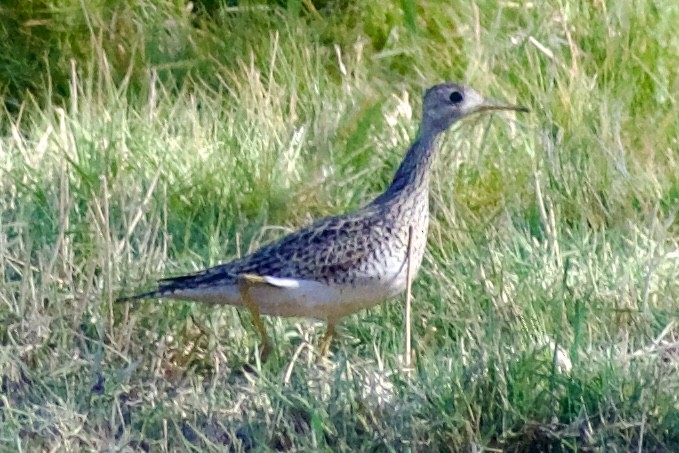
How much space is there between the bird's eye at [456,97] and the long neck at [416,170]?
149 mm

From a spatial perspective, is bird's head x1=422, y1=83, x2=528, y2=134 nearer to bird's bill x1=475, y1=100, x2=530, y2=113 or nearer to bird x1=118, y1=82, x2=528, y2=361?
bird's bill x1=475, y1=100, x2=530, y2=113

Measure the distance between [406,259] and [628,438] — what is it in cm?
108

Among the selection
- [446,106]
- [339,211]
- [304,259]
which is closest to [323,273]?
[304,259]

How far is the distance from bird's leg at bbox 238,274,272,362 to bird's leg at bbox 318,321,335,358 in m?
0.18

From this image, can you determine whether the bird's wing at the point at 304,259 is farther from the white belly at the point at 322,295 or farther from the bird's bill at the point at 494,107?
the bird's bill at the point at 494,107

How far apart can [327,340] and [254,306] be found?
30 cm

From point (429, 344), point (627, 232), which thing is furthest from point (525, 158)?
point (429, 344)

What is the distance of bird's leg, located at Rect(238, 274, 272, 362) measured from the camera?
472 centimetres

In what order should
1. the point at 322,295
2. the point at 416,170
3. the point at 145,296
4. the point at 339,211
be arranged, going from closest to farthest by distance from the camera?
the point at 145,296, the point at 322,295, the point at 416,170, the point at 339,211

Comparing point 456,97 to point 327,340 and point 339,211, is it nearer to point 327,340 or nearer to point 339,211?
point 339,211

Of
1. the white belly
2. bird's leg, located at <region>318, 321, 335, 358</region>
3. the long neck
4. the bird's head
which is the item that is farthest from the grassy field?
the bird's head

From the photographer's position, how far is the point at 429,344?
16.1 ft

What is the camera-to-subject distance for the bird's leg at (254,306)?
186 inches

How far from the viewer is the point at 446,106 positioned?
5363mm
